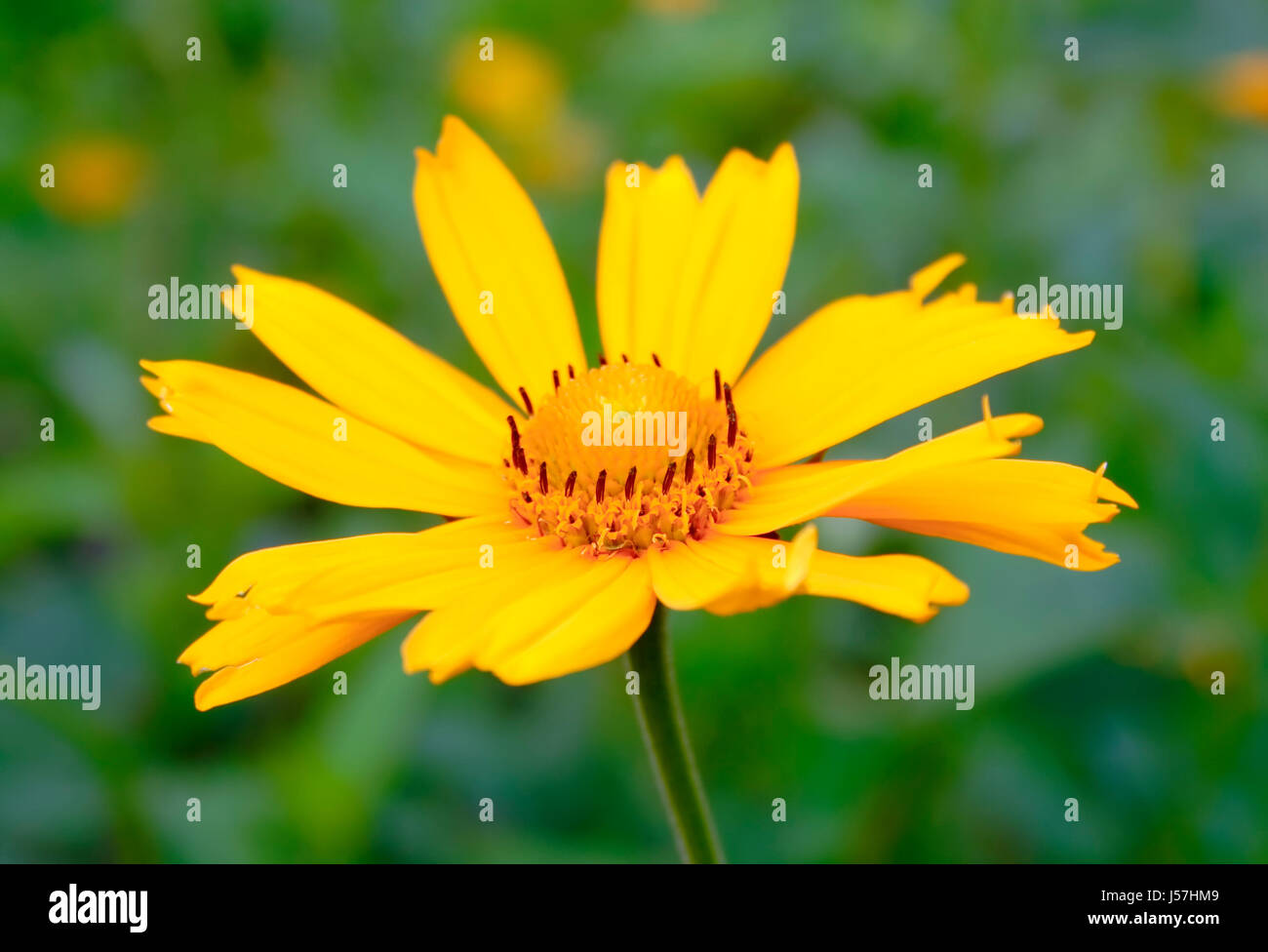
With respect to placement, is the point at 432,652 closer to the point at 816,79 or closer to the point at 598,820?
the point at 598,820

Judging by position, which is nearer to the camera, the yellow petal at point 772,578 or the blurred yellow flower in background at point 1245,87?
the yellow petal at point 772,578

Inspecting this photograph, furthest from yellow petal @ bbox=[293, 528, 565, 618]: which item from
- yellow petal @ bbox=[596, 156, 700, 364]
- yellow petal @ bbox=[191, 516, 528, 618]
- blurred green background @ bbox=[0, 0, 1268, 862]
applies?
blurred green background @ bbox=[0, 0, 1268, 862]

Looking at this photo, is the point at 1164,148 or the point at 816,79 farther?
the point at 816,79

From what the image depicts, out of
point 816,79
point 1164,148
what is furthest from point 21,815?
point 1164,148

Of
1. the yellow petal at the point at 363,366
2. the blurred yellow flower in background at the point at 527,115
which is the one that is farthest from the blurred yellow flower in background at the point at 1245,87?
the yellow petal at the point at 363,366

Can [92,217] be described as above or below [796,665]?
above

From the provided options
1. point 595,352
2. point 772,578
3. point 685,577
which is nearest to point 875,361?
point 685,577

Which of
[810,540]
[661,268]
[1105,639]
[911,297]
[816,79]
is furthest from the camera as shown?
[816,79]

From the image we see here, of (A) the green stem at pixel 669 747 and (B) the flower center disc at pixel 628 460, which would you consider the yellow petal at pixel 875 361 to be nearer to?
(B) the flower center disc at pixel 628 460
